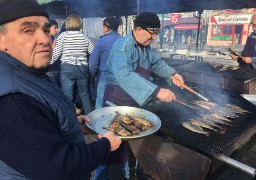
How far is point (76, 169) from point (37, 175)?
20cm

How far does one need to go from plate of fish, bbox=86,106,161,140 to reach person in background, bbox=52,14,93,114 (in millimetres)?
2648

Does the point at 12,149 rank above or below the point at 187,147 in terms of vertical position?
above

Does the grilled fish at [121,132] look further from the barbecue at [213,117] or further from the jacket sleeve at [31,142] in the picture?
the jacket sleeve at [31,142]

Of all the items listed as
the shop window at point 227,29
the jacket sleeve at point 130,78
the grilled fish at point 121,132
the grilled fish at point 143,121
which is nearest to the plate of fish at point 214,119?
the grilled fish at point 143,121

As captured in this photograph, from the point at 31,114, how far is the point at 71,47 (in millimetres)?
3911

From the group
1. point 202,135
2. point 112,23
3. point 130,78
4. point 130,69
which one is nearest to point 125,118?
point 130,78

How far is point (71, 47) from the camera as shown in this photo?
4781 mm

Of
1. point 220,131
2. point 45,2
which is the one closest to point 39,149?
point 220,131

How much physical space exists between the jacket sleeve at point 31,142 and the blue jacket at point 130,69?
156cm

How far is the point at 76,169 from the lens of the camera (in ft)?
3.96

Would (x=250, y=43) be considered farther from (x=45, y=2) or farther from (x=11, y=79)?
(x=45, y=2)

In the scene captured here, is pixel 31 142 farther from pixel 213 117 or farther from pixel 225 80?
pixel 225 80

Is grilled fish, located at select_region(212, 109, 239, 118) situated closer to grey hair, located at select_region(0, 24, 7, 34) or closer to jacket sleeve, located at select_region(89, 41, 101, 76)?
grey hair, located at select_region(0, 24, 7, 34)

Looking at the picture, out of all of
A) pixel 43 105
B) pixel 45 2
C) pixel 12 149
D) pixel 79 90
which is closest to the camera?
pixel 12 149
